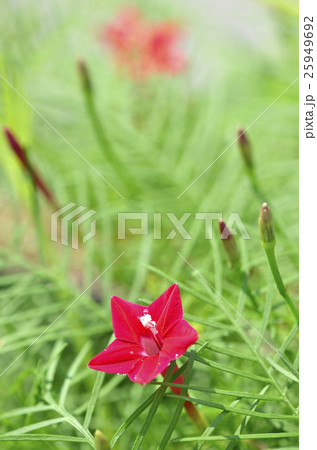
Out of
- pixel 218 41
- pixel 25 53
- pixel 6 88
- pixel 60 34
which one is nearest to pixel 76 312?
pixel 6 88

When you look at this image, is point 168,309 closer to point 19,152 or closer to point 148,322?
point 148,322

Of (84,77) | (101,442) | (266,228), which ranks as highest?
(84,77)

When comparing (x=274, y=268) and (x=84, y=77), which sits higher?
(x=84, y=77)

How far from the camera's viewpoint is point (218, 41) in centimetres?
113

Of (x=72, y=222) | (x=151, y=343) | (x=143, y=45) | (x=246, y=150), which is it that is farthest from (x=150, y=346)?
(x=143, y=45)

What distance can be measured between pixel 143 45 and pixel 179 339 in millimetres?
753

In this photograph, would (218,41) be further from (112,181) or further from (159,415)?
(159,415)

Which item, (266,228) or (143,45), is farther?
(143,45)

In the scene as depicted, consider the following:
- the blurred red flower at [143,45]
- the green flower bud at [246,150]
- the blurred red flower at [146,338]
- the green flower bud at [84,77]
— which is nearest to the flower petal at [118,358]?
the blurred red flower at [146,338]

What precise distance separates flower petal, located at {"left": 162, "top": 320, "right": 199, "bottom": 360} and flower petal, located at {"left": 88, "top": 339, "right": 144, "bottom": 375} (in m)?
0.02

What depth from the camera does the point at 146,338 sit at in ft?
1.02

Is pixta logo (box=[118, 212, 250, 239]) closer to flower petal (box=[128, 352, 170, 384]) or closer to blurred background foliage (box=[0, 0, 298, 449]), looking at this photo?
blurred background foliage (box=[0, 0, 298, 449])
